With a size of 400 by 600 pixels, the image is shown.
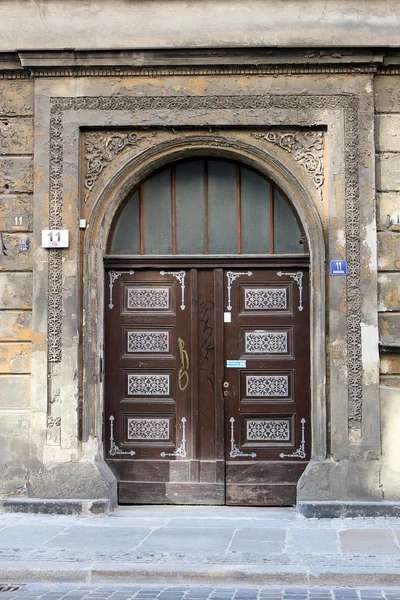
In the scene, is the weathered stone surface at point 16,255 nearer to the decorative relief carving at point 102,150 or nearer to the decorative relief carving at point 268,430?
the decorative relief carving at point 102,150

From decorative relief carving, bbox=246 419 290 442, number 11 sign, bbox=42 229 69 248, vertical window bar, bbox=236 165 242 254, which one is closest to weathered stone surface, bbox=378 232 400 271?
vertical window bar, bbox=236 165 242 254

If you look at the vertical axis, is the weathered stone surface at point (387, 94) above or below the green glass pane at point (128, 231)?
above

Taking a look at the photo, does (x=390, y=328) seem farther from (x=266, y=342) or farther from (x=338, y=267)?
(x=266, y=342)

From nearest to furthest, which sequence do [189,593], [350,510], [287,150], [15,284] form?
[189,593] → [350,510] → [287,150] → [15,284]

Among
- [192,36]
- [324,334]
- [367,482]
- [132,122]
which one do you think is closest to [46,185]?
[132,122]

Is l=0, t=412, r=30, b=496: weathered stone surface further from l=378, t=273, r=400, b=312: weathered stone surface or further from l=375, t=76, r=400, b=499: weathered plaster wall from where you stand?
l=378, t=273, r=400, b=312: weathered stone surface

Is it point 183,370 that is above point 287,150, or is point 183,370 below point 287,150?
below

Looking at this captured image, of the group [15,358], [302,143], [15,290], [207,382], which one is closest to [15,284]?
[15,290]

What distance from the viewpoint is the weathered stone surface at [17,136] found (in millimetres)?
9320

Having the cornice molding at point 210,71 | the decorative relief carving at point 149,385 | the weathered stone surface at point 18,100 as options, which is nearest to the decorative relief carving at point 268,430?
the decorative relief carving at point 149,385

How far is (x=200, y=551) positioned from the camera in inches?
285

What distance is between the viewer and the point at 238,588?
662cm

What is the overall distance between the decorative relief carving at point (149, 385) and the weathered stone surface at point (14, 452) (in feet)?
3.96

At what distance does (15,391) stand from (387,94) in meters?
5.18
